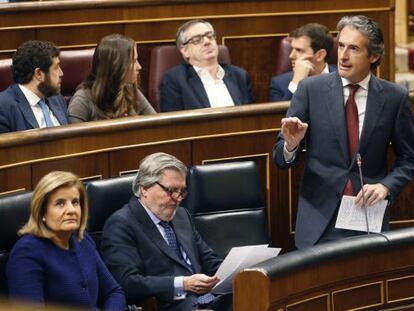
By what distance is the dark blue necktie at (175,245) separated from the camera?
1.96 meters

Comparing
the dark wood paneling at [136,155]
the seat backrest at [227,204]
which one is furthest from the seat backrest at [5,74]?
the seat backrest at [227,204]

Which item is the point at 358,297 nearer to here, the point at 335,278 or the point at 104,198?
the point at 335,278

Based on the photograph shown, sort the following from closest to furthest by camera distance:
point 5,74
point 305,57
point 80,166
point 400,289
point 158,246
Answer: point 400,289, point 158,246, point 80,166, point 5,74, point 305,57

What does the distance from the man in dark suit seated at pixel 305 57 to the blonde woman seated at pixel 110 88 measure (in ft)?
1.33

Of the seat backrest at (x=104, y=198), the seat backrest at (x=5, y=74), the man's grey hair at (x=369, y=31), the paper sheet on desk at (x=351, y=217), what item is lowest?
the paper sheet on desk at (x=351, y=217)

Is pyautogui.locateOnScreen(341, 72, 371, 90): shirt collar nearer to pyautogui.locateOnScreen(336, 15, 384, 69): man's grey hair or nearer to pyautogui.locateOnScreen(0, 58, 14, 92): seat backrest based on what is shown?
pyautogui.locateOnScreen(336, 15, 384, 69): man's grey hair

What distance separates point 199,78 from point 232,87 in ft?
0.32

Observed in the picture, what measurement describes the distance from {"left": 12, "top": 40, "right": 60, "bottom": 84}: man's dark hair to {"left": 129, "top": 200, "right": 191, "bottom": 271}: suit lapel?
49 centimetres

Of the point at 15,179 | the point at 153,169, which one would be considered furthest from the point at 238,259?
the point at 15,179

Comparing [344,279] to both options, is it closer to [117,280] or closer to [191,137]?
[117,280]

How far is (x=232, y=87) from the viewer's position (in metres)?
2.71

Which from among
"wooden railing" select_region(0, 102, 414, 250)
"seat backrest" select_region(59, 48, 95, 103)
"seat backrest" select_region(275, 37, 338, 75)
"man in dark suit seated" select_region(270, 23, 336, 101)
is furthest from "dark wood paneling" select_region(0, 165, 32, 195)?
"seat backrest" select_region(275, 37, 338, 75)

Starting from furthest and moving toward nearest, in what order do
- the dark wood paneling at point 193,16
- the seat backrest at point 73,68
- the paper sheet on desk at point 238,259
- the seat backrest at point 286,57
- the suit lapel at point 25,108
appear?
1. the seat backrest at point 286,57
2. the dark wood paneling at point 193,16
3. the seat backrest at point 73,68
4. the suit lapel at point 25,108
5. the paper sheet on desk at point 238,259

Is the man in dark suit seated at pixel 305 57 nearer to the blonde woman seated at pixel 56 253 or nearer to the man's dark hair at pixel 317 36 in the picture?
the man's dark hair at pixel 317 36
